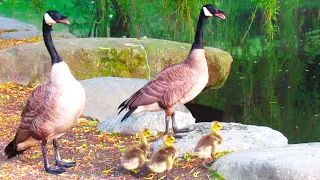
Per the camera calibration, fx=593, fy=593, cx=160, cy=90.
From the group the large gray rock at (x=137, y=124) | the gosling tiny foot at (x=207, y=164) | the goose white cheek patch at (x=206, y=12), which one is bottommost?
the large gray rock at (x=137, y=124)

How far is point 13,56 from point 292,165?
24.3 feet

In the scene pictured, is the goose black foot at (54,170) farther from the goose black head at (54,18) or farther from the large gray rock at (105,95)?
the large gray rock at (105,95)

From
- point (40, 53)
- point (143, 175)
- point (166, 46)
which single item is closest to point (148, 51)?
point (166, 46)

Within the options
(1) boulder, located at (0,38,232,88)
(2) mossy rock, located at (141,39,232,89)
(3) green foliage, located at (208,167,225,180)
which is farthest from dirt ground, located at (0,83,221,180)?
(2) mossy rock, located at (141,39,232,89)

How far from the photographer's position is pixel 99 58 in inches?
494

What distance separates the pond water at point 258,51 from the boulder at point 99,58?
0.68m

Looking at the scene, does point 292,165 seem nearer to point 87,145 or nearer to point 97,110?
point 87,145

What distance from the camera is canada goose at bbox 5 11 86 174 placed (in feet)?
20.4

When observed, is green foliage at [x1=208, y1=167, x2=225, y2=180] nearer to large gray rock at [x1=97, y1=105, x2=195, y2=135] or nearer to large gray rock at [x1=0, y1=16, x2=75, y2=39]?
large gray rock at [x1=97, y1=105, x2=195, y2=135]

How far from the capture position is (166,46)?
531 inches

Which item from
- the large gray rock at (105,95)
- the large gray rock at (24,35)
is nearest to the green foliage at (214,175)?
the large gray rock at (105,95)

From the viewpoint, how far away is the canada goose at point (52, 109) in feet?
20.4

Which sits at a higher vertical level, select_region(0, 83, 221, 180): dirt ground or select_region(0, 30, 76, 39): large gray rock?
select_region(0, 30, 76, 39): large gray rock

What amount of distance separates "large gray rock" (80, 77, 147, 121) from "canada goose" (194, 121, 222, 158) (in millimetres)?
3255
